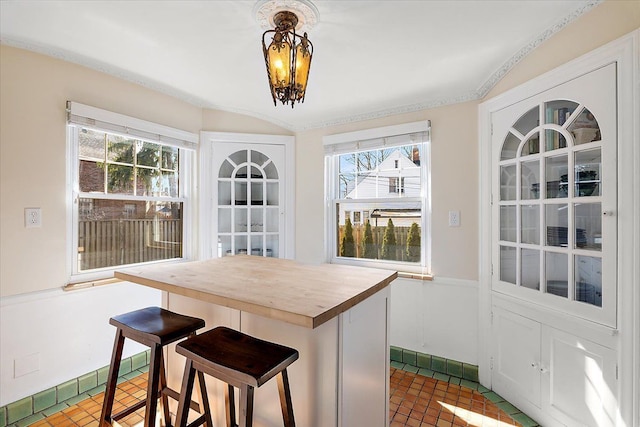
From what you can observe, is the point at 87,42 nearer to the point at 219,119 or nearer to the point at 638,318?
the point at 219,119

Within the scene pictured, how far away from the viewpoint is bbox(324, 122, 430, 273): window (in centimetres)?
284

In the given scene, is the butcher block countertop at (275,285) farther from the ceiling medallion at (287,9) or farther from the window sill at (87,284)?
the ceiling medallion at (287,9)

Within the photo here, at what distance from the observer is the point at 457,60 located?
Answer: 2094 millimetres

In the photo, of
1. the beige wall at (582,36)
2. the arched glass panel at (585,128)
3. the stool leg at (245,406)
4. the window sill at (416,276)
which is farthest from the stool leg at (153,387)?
the beige wall at (582,36)

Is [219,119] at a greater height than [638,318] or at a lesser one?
greater

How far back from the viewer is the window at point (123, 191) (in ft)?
7.58

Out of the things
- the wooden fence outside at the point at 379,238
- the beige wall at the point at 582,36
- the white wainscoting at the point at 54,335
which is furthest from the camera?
the wooden fence outside at the point at 379,238

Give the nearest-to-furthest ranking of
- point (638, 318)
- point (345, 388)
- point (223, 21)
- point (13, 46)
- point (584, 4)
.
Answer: point (345, 388)
point (638, 318)
point (584, 4)
point (223, 21)
point (13, 46)

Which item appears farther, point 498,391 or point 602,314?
point 498,391

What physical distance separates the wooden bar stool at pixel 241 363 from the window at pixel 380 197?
1883 mm

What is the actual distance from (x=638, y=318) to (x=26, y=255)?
11.2 ft

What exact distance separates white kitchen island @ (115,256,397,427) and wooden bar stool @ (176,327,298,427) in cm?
13

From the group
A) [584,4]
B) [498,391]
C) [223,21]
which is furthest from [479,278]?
[223,21]

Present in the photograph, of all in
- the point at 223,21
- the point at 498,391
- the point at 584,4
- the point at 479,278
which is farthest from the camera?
the point at 479,278
